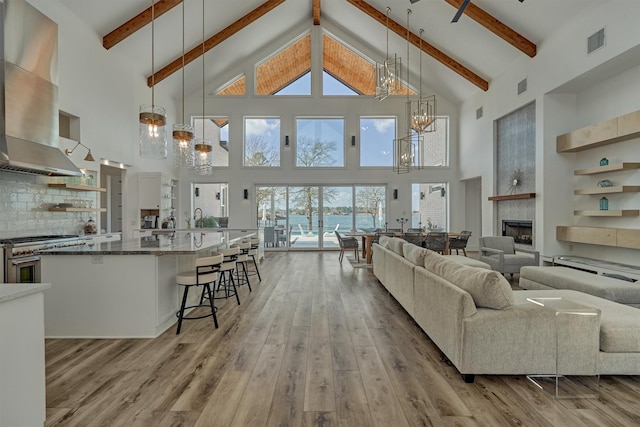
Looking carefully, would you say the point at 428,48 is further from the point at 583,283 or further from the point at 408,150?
the point at 583,283

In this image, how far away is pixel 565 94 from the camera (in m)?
6.24

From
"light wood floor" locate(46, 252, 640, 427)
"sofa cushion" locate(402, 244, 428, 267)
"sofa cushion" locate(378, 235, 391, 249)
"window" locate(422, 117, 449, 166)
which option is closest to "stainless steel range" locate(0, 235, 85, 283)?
"light wood floor" locate(46, 252, 640, 427)

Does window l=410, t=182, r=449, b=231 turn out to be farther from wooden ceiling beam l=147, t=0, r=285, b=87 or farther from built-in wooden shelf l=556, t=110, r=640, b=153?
wooden ceiling beam l=147, t=0, r=285, b=87

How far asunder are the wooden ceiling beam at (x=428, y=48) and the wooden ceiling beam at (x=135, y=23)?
174 inches

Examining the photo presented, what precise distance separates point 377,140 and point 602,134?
5956 millimetres

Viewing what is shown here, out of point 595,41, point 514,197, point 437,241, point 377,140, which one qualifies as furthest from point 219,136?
point 595,41

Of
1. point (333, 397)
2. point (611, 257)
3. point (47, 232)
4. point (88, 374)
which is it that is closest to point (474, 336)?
point (333, 397)

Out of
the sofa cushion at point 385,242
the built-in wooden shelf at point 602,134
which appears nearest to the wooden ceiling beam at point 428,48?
the built-in wooden shelf at point 602,134

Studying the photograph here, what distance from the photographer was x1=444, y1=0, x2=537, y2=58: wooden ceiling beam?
20.9ft

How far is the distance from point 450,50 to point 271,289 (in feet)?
24.0

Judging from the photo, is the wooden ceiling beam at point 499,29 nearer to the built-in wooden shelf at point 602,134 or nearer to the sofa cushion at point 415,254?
the built-in wooden shelf at point 602,134

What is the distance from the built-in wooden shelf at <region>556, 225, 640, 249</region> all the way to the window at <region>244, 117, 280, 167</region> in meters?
7.57

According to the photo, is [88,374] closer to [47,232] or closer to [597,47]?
[47,232]

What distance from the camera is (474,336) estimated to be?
93.0 inches
